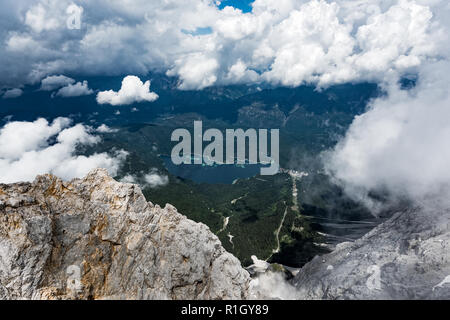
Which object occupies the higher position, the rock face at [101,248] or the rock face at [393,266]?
the rock face at [101,248]

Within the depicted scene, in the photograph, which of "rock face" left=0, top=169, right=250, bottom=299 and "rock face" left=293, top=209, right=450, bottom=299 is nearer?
"rock face" left=0, top=169, right=250, bottom=299

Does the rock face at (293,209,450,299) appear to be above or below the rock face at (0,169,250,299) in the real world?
below

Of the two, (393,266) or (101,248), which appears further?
(393,266)

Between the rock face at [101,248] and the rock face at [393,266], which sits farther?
the rock face at [393,266]

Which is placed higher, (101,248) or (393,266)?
(101,248)
